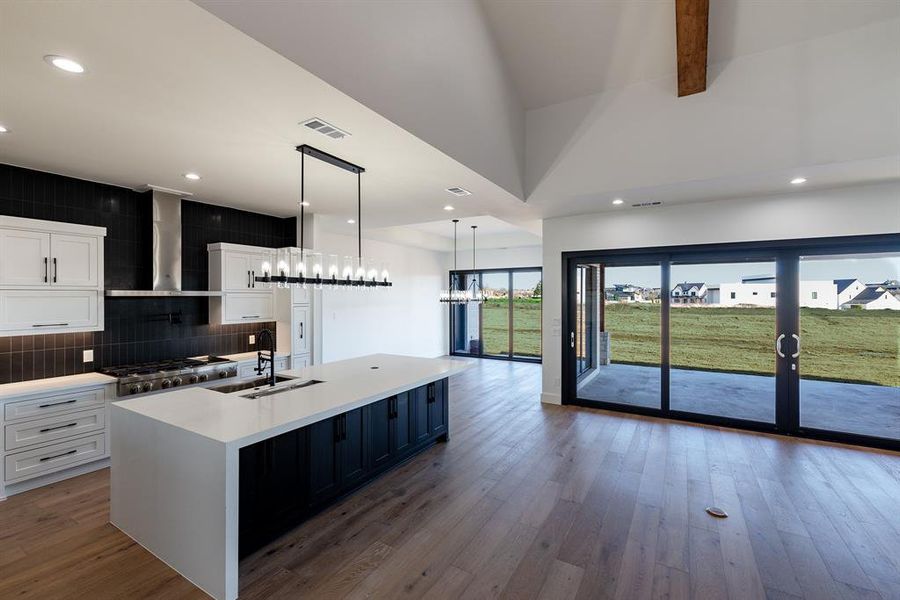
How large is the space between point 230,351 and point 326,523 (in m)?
3.39

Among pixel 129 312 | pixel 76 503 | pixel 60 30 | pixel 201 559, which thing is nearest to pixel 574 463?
pixel 201 559

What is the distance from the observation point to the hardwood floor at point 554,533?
2197 millimetres

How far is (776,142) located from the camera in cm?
351

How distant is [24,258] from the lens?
3.33 metres

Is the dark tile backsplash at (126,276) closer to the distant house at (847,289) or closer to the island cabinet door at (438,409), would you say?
the island cabinet door at (438,409)

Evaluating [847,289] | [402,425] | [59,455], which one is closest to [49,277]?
[59,455]

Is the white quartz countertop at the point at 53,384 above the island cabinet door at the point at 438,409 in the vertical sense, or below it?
above

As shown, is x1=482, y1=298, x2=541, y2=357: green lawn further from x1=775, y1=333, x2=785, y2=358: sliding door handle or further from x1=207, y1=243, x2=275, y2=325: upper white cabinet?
x1=207, y1=243, x2=275, y2=325: upper white cabinet

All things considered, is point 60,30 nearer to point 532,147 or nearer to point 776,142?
point 532,147

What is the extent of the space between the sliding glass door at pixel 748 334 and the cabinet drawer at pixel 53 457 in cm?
545

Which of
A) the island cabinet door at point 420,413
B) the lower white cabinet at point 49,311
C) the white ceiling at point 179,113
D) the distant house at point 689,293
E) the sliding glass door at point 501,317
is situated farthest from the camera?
the sliding glass door at point 501,317

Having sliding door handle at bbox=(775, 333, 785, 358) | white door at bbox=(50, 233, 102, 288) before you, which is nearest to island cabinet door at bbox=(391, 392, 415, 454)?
white door at bbox=(50, 233, 102, 288)

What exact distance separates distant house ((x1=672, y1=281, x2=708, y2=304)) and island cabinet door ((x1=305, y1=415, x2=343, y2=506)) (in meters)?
4.55

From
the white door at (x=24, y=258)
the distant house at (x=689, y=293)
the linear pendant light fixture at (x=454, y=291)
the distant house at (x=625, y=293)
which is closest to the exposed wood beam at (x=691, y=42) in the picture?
the distant house at (x=689, y=293)
